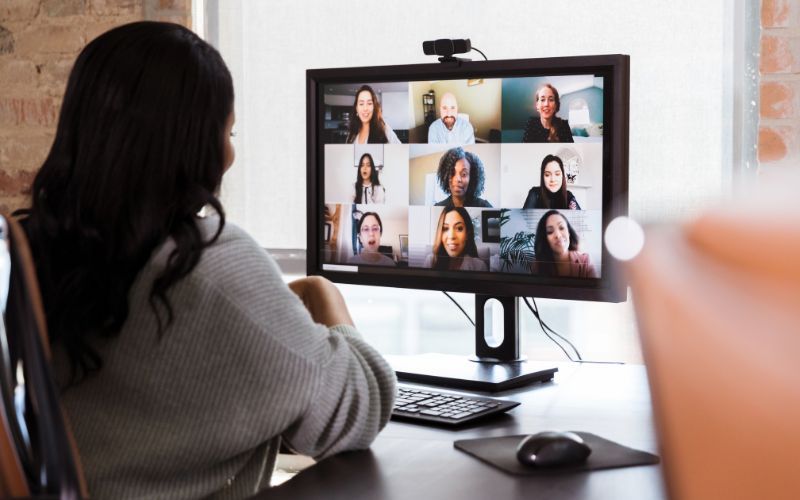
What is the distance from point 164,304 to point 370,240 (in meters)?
0.75

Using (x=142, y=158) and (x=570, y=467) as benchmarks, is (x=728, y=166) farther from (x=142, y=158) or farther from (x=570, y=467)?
(x=142, y=158)

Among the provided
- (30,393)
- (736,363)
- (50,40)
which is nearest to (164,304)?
(30,393)

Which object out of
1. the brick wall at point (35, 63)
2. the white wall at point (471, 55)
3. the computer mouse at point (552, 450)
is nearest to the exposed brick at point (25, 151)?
the brick wall at point (35, 63)

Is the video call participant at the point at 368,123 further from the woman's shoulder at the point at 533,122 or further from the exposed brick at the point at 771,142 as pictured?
the exposed brick at the point at 771,142

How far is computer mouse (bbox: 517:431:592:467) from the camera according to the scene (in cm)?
102

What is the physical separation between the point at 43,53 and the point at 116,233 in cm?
149

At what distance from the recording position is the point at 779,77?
1851 mm

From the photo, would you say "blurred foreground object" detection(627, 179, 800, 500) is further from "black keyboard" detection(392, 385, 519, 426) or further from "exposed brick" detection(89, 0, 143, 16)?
"exposed brick" detection(89, 0, 143, 16)

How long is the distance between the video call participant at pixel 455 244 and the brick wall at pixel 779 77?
670mm

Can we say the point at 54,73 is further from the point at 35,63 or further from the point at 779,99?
the point at 779,99

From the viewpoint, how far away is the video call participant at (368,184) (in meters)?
1.66

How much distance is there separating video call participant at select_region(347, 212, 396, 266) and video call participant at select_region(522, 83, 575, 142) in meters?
0.31

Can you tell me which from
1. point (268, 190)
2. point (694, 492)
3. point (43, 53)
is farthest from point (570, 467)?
point (43, 53)

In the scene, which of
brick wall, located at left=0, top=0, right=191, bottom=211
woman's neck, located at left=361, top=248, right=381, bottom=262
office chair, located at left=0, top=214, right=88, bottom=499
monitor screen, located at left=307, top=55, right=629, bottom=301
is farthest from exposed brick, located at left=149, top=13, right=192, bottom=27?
office chair, located at left=0, top=214, right=88, bottom=499
